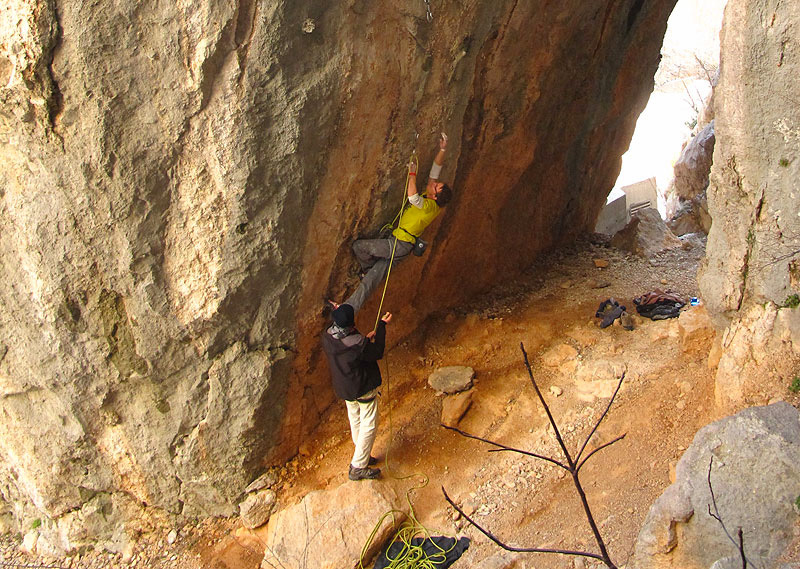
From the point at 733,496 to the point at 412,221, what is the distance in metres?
2.77

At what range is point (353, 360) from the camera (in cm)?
458

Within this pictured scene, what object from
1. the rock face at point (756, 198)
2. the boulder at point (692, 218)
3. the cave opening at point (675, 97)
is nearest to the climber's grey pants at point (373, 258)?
the rock face at point (756, 198)

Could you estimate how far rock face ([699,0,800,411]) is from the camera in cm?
383

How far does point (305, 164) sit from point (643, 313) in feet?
11.7

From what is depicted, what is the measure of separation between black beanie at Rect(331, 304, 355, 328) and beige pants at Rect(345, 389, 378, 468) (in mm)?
524

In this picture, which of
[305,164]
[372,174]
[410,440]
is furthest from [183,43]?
[410,440]

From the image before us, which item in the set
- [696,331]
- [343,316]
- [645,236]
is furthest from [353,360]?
[645,236]

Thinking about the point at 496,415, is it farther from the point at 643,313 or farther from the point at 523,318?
the point at 643,313

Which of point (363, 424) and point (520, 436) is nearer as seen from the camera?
point (363, 424)

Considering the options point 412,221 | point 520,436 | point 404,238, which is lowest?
point 520,436

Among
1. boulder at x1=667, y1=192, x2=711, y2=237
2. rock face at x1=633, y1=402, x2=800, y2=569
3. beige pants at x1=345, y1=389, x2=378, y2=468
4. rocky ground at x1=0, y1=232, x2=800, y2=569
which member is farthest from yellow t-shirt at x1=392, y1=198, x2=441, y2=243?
boulder at x1=667, y1=192, x2=711, y2=237

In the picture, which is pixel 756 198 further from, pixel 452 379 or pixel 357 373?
pixel 357 373

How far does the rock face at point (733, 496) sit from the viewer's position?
3018mm

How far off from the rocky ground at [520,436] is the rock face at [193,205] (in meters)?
0.31
